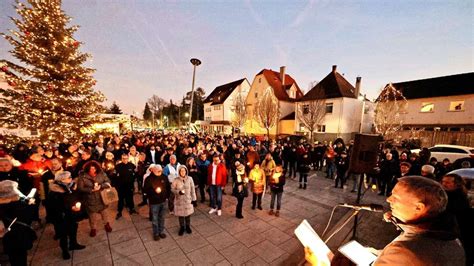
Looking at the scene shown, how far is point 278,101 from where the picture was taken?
29078 mm

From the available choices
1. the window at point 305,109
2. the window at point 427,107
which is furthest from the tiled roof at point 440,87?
the window at point 305,109

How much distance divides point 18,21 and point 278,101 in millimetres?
26530

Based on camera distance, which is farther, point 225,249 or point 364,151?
point 364,151

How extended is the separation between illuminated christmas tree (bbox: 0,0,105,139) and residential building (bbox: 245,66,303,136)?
876 inches

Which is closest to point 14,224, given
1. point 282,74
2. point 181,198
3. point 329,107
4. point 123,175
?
point 123,175

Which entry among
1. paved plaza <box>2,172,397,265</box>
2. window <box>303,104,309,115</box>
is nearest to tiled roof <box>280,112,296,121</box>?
window <box>303,104,309,115</box>

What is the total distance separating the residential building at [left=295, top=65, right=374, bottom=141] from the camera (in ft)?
77.2

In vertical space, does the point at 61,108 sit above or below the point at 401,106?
below

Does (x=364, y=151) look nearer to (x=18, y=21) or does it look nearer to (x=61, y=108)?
(x=61, y=108)

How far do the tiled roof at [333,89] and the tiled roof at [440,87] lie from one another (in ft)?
23.1

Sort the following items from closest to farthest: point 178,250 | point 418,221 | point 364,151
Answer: point 418,221
point 178,250
point 364,151

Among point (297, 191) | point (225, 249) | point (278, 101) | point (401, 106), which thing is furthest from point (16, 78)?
Result: point (401, 106)

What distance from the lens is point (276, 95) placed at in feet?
97.0

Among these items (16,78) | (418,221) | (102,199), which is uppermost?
(16,78)
